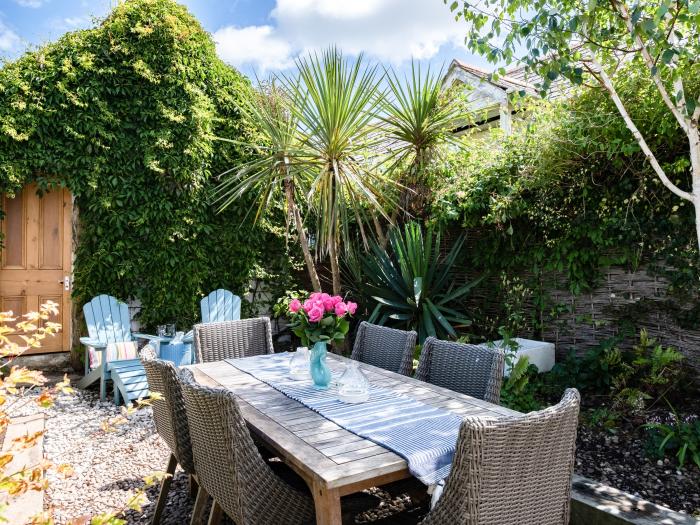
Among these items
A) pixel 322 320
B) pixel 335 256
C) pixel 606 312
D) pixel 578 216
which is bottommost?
pixel 606 312

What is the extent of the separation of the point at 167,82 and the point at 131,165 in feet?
3.24

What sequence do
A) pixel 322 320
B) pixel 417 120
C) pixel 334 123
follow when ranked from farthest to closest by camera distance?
pixel 417 120 → pixel 334 123 → pixel 322 320

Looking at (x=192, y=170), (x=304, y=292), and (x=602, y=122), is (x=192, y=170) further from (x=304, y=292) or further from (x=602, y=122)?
(x=602, y=122)

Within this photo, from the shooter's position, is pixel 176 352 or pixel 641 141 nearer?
pixel 641 141

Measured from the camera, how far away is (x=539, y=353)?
411 cm

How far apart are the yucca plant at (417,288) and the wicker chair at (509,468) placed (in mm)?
2901

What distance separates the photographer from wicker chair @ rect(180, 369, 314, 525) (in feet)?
5.08

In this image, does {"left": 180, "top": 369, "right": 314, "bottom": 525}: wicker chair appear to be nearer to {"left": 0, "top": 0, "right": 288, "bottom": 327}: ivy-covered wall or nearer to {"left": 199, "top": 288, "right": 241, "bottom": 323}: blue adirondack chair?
{"left": 199, "top": 288, "right": 241, "bottom": 323}: blue adirondack chair

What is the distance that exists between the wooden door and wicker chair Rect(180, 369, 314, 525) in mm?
4343

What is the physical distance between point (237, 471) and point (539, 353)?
3183 millimetres

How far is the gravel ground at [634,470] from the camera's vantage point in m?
2.38

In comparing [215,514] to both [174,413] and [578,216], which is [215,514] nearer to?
[174,413]

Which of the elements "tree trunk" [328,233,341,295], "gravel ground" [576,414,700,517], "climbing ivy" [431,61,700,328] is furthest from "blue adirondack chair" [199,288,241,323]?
"gravel ground" [576,414,700,517]

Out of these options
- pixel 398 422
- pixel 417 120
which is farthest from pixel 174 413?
pixel 417 120
